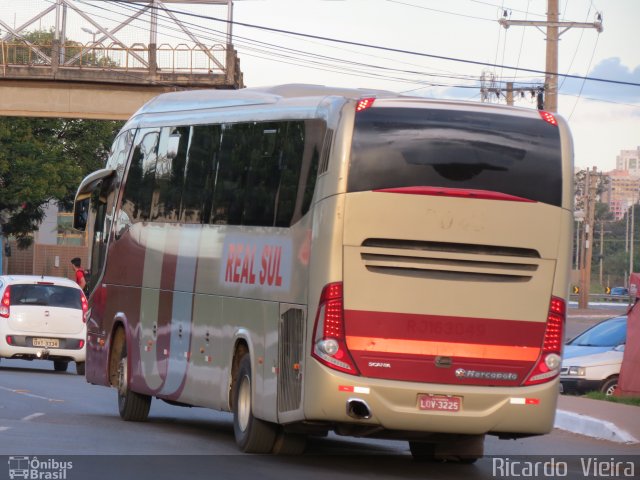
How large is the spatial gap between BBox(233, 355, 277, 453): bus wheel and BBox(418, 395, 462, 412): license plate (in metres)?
1.94

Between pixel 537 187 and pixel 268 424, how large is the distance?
3247 mm

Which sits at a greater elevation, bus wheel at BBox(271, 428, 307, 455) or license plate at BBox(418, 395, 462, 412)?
license plate at BBox(418, 395, 462, 412)

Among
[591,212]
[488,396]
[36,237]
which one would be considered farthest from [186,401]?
[591,212]

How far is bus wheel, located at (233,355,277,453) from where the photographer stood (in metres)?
13.1

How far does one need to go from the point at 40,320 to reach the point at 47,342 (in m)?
0.41

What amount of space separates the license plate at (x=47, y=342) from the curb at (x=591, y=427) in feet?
31.9

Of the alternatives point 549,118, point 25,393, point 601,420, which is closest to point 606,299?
point 25,393

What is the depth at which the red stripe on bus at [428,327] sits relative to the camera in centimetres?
1180

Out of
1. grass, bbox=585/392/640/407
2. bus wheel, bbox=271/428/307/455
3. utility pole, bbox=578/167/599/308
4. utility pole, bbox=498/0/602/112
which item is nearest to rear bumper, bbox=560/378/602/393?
grass, bbox=585/392/640/407

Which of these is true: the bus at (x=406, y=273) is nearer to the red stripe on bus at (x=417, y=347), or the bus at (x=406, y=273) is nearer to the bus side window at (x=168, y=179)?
the red stripe on bus at (x=417, y=347)

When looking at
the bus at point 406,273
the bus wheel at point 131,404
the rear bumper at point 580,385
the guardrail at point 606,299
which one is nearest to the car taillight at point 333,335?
the bus at point 406,273

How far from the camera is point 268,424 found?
13188 millimetres

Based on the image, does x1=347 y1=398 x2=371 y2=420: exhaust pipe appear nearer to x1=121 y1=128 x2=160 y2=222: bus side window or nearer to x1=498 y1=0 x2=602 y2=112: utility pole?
x1=121 y1=128 x2=160 y2=222: bus side window

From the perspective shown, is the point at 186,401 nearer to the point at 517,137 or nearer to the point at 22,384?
the point at 517,137
